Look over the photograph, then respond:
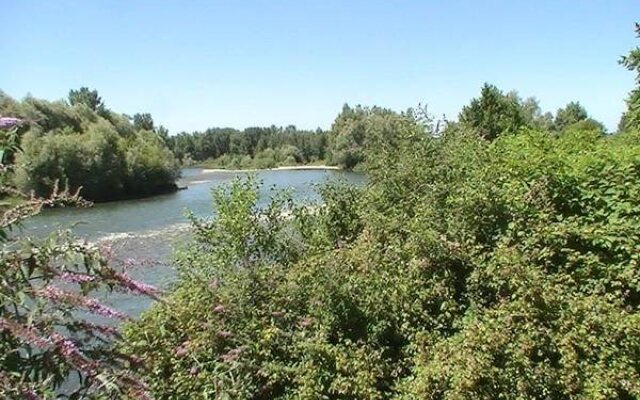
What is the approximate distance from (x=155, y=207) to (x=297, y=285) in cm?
3081

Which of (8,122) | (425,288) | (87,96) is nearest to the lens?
(8,122)

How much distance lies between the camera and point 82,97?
10706 centimetres

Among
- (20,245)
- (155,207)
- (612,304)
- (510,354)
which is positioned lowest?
(155,207)

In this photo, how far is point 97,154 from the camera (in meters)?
45.9

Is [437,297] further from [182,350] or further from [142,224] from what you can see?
[142,224]

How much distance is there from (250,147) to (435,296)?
134046mm

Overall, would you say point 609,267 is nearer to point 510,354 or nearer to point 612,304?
point 612,304

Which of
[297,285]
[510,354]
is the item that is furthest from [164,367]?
[510,354]

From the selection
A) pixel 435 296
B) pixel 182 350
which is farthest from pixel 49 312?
pixel 435 296

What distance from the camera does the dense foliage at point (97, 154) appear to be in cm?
4150

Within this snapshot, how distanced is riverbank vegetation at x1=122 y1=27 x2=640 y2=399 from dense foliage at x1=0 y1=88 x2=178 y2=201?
3191cm

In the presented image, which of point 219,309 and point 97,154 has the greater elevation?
point 219,309

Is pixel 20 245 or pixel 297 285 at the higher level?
pixel 20 245

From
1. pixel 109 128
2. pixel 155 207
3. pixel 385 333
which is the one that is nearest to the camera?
pixel 385 333
